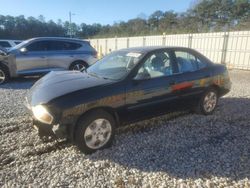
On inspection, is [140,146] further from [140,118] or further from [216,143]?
[216,143]

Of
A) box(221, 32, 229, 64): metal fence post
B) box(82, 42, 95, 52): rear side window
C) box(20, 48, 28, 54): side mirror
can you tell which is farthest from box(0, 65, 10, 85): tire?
box(221, 32, 229, 64): metal fence post

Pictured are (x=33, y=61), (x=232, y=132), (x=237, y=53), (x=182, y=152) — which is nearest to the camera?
(x=182, y=152)

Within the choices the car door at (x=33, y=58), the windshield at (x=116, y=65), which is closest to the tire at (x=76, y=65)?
the car door at (x=33, y=58)

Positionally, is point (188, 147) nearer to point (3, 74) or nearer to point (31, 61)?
point (31, 61)

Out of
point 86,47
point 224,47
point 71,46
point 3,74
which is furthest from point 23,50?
point 224,47

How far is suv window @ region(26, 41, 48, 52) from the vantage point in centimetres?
959

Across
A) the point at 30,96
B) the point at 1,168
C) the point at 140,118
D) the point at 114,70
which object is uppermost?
the point at 114,70

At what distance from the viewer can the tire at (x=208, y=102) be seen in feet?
17.9

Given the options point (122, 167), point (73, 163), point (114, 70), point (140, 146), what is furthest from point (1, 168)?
point (114, 70)

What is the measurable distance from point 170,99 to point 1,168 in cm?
300

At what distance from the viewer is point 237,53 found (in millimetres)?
13633

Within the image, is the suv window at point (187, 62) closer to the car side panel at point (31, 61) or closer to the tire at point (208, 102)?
the tire at point (208, 102)

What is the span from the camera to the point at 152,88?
4.40 m

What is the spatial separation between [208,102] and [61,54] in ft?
21.1
